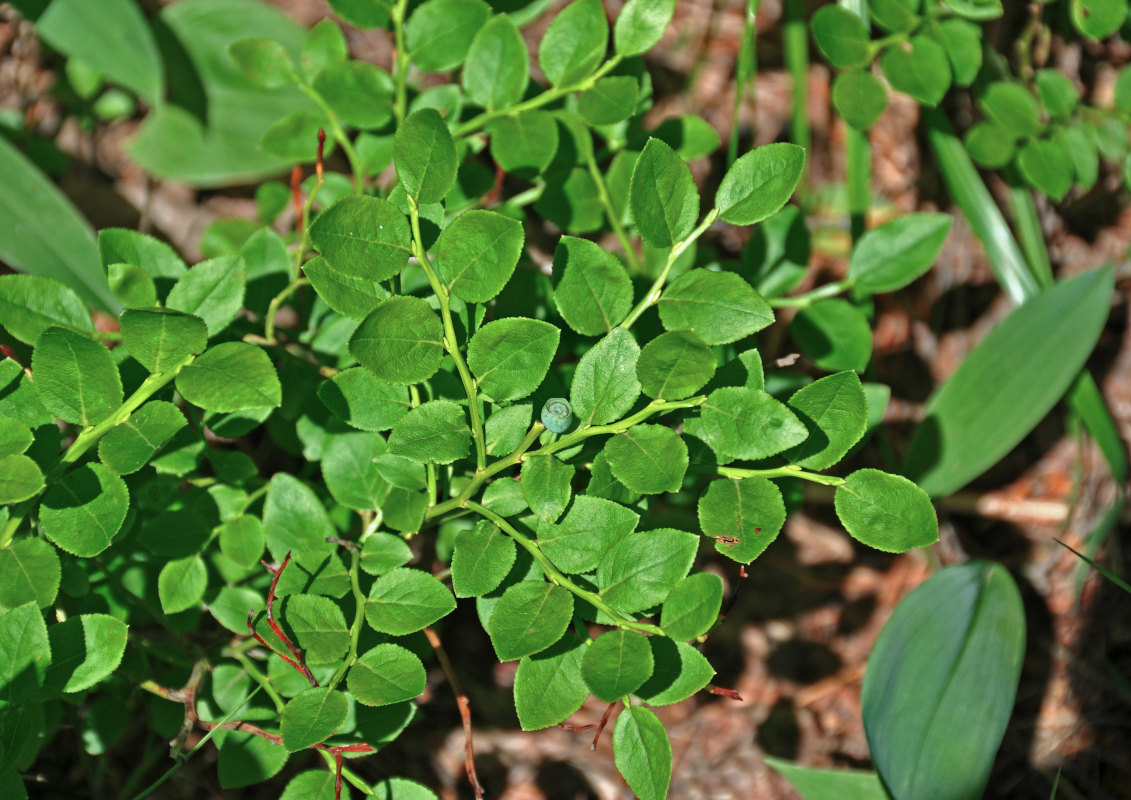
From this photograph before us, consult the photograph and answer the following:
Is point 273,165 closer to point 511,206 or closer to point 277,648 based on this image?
point 511,206

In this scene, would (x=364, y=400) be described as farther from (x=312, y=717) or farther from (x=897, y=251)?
(x=897, y=251)

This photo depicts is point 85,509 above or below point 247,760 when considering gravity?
above

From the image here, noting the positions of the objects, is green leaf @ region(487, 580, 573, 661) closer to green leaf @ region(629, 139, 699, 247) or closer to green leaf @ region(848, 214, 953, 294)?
green leaf @ region(629, 139, 699, 247)

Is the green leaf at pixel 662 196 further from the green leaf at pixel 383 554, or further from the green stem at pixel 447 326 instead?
the green leaf at pixel 383 554

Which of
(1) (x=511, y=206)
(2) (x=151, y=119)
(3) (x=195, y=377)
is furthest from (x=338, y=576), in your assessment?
(2) (x=151, y=119)

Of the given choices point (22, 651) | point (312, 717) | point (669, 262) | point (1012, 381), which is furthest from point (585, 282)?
point (1012, 381)

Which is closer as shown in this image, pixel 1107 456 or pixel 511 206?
pixel 511 206

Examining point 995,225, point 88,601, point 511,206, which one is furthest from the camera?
point 995,225
